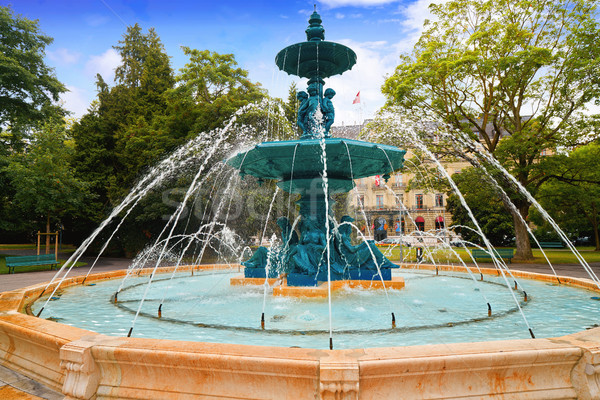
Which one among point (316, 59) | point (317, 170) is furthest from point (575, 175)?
point (317, 170)

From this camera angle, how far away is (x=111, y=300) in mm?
6906

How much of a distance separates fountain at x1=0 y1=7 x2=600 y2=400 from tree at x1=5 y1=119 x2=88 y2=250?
1264 cm

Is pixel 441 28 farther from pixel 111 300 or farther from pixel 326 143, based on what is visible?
pixel 111 300

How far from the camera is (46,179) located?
20.0 meters

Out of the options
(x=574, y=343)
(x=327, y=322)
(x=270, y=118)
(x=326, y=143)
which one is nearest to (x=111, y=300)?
(x=327, y=322)

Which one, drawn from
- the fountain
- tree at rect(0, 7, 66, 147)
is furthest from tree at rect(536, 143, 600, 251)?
tree at rect(0, 7, 66, 147)

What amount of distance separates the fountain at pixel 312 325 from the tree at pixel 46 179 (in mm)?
12641

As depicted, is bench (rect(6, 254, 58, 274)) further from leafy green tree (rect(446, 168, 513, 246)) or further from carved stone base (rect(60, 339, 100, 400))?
leafy green tree (rect(446, 168, 513, 246))

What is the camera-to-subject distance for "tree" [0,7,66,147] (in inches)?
914

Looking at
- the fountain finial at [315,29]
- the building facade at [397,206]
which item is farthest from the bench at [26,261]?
the building facade at [397,206]

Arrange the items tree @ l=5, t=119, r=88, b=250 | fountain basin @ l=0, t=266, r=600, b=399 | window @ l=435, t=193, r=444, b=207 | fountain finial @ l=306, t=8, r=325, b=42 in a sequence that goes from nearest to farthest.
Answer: fountain basin @ l=0, t=266, r=600, b=399, fountain finial @ l=306, t=8, r=325, b=42, tree @ l=5, t=119, r=88, b=250, window @ l=435, t=193, r=444, b=207

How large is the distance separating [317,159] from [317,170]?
646 mm

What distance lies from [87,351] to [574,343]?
12.5 feet

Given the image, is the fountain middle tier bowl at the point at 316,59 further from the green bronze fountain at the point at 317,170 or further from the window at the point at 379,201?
the window at the point at 379,201
